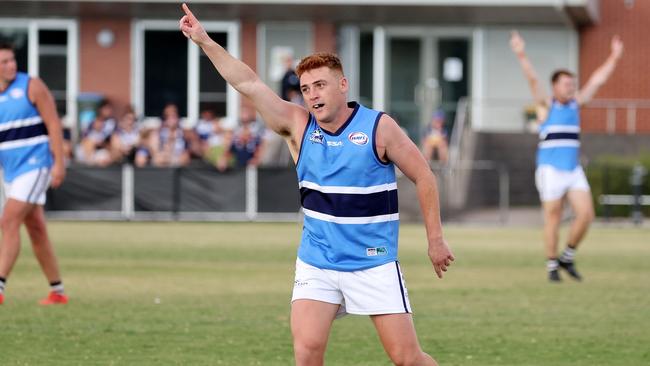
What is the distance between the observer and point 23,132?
1280 centimetres

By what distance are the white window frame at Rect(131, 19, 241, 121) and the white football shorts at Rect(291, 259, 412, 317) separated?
102 feet

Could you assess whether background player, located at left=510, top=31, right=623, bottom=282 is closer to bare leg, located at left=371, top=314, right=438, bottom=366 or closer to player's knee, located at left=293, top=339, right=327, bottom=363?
bare leg, located at left=371, top=314, right=438, bottom=366

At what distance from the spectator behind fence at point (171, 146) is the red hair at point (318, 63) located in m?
23.2

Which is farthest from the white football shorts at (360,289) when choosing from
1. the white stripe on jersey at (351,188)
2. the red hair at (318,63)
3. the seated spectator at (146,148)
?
the seated spectator at (146,148)

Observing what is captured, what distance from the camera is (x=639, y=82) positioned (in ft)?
130

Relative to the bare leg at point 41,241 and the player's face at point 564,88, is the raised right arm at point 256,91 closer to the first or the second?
the bare leg at point 41,241

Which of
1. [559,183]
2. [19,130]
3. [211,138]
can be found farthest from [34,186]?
[211,138]

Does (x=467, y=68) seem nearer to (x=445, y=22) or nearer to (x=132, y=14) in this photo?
(x=445, y=22)

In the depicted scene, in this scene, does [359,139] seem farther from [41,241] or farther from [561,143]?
[561,143]

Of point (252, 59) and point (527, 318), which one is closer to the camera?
point (527, 318)

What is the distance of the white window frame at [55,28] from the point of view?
3853cm

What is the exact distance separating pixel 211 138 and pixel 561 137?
16653mm

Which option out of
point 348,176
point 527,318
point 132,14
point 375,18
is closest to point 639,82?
point 375,18

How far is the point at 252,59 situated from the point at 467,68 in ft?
18.9
